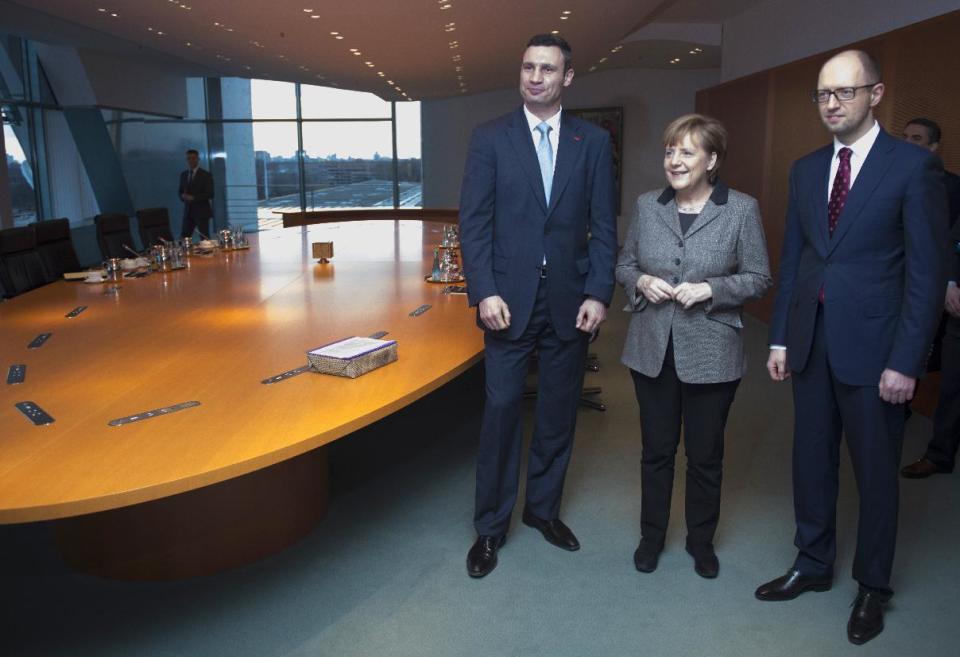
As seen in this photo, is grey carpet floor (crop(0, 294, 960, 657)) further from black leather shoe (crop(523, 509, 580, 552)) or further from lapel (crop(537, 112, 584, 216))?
lapel (crop(537, 112, 584, 216))

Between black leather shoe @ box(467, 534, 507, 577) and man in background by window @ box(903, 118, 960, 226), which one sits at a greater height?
man in background by window @ box(903, 118, 960, 226)

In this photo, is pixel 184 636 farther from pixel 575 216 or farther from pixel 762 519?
pixel 762 519

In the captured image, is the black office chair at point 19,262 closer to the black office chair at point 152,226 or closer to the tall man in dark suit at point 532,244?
the black office chair at point 152,226

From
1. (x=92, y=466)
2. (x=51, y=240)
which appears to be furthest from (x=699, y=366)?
(x=51, y=240)

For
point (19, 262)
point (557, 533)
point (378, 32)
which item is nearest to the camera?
point (557, 533)

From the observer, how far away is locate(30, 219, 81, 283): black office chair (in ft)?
17.1

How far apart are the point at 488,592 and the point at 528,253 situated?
1.12 metres

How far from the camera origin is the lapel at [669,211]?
262cm

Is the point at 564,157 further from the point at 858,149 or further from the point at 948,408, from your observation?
the point at 948,408

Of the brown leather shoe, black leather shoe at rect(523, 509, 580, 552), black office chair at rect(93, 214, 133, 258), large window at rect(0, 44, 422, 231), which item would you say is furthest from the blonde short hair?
large window at rect(0, 44, 422, 231)

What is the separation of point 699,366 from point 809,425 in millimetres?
380

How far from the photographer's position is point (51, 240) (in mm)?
5367

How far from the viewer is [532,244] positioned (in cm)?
268

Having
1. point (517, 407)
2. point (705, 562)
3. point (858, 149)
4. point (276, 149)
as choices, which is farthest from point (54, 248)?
point (276, 149)
